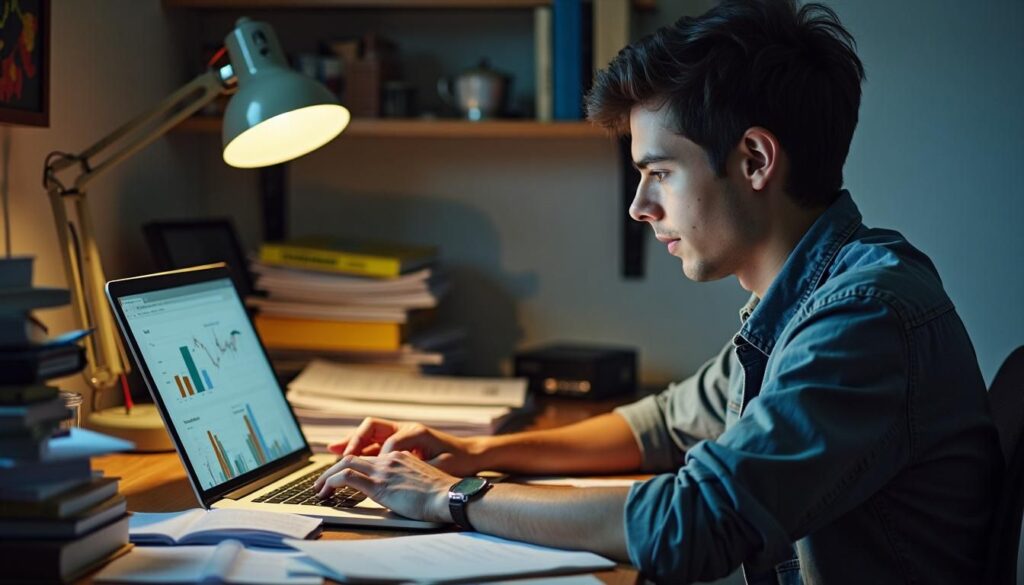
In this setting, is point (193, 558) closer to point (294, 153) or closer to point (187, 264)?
point (294, 153)

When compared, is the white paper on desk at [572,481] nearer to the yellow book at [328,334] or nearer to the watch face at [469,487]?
the watch face at [469,487]

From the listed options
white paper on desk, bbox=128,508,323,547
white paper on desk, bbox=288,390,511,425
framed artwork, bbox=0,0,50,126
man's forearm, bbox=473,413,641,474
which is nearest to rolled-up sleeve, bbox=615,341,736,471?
man's forearm, bbox=473,413,641,474

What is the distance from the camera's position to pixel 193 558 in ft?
3.66

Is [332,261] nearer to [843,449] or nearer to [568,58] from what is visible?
[568,58]

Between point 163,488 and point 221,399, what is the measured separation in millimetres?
134

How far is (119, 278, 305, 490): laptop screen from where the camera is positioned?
135 centimetres

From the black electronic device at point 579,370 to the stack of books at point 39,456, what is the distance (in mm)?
1116

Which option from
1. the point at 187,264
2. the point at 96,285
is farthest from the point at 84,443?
the point at 187,264

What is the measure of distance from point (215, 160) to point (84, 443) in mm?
1371

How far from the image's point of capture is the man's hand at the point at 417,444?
1484mm

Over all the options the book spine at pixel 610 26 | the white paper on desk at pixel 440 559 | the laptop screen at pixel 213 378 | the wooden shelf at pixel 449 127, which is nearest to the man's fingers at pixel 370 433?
the laptop screen at pixel 213 378

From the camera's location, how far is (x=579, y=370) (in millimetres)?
2076

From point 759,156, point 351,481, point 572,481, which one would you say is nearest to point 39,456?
point 351,481

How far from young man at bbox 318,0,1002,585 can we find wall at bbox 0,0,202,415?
563 mm
